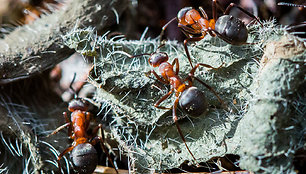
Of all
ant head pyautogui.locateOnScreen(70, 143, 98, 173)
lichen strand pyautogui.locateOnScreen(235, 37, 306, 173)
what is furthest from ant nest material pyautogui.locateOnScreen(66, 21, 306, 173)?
ant head pyautogui.locateOnScreen(70, 143, 98, 173)

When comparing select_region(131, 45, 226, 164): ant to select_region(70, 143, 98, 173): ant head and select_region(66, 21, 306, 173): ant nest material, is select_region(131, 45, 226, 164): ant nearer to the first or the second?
select_region(66, 21, 306, 173): ant nest material

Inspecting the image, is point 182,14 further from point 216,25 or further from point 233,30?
point 233,30

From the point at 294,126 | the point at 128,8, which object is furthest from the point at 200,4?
the point at 294,126

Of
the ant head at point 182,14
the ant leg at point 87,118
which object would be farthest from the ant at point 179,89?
the ant leg at point 87,118

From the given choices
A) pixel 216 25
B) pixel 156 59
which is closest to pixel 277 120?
pixel 216 25

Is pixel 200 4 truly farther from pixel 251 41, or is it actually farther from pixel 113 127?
pixel 113 127

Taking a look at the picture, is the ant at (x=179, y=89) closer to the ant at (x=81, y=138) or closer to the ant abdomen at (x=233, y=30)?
the ant abdomen at (x=233, y=30)

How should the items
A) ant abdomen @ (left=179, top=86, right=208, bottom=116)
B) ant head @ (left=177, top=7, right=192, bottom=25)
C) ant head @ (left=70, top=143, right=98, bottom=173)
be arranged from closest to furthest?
ant abdomen @ (left=179, top=86, right=208, bottom=116)
ant head @ (left=70, top=143, right=98, bottom=173)
ant head @ (left=177, top=7, right=192, bottom=25)
